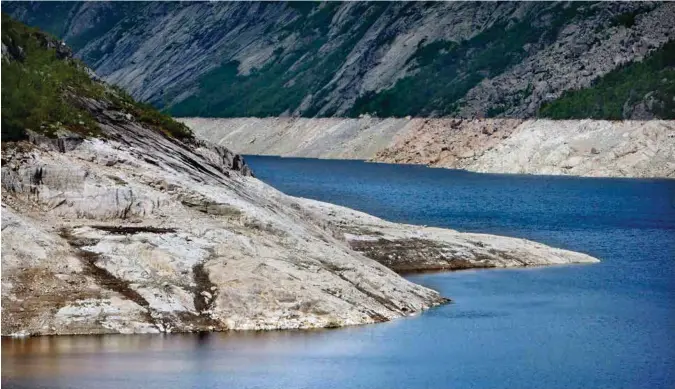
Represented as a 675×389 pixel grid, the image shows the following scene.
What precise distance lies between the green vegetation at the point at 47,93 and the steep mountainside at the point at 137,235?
9 cm

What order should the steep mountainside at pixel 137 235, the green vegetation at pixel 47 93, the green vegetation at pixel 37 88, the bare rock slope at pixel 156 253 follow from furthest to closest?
the green vegetation at pixel 47 93 < the green vegetation at pixel 37 88 < the steep mountainside at pixel 137 235 < the bare rock slope at pixel 156 253

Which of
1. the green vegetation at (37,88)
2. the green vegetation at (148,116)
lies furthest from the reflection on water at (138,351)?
the green vegetation at (148,116)

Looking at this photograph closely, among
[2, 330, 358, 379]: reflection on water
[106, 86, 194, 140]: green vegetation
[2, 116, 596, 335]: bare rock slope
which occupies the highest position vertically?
[106, 86, 194, 140]: green vegetation

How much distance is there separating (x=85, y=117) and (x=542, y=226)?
54.7 meters

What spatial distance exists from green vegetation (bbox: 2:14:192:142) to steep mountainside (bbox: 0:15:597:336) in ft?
0.30

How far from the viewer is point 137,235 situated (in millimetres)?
63812

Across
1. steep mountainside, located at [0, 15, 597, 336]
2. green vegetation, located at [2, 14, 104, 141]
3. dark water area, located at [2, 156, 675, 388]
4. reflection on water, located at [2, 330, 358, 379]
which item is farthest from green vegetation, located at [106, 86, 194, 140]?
reflection on water, located at [2, 330, 358, 379]

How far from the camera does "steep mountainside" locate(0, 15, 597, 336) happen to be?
59.8 meters

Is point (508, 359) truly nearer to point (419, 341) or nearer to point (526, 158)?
point (419, 341)

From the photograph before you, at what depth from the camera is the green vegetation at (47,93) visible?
67438mm

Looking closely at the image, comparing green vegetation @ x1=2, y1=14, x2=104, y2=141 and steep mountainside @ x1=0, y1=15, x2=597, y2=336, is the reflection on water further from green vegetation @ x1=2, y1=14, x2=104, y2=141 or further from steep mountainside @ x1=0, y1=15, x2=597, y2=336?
green vegetation @ x1=2, y1=14, x2=104, y2=141

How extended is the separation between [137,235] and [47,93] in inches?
428

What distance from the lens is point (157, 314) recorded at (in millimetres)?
59438

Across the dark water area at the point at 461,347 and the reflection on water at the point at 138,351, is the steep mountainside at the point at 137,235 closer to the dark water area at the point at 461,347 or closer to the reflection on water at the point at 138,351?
the reflection on water at the point at 138,351
